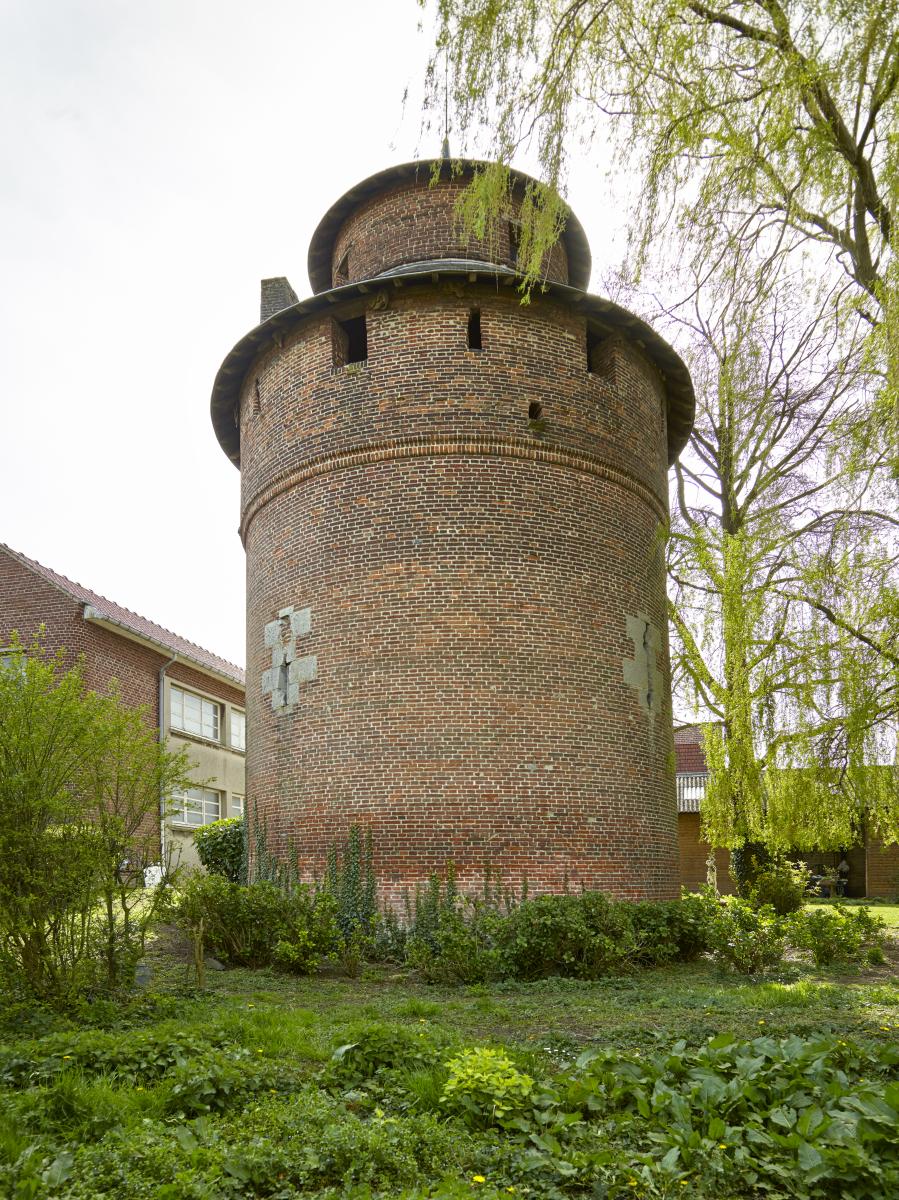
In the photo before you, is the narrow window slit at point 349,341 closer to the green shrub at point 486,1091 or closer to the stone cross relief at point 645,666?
the stone cross relief at point 645,666

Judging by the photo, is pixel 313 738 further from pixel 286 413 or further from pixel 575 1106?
pixel 575 1106

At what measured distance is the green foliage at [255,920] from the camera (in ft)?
34.5

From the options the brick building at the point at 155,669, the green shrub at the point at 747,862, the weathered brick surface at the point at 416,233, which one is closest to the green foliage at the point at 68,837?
the brick building at the point at 155,669

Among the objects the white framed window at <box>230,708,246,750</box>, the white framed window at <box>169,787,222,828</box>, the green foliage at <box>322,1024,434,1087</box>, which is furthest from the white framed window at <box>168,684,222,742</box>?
the green foliage at <box>322,1024,434,1087</box>

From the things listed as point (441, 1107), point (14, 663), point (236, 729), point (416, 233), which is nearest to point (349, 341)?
point (416, 233)

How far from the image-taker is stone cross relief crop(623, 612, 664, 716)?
42.8 feet

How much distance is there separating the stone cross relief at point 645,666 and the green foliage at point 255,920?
494 centimetres

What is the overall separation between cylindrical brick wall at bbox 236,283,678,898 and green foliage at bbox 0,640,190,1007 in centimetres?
412

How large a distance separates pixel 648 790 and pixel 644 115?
8.46 m

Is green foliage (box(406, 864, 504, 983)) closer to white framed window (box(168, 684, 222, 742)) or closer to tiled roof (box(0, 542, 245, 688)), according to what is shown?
tiled roof (box(0, 542, 245, 688))

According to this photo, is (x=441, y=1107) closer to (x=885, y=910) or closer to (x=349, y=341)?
(x=349, y=341)

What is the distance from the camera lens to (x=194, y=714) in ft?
82.6

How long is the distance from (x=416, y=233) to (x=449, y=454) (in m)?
4.88

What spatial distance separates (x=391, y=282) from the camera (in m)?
12.7
